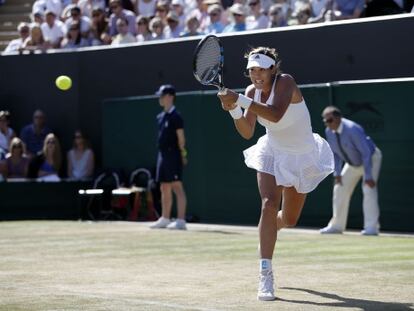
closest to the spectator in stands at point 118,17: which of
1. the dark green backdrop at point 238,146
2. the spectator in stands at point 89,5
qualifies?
the spectator in stands at point 89,5

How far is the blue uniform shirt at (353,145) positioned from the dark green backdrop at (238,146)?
1.88ft

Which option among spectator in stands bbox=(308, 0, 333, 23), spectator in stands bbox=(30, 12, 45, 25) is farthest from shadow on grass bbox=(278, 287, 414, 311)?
spectator in stands bbox=(30, 12, 45, 25)

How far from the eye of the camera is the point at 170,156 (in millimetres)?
15781

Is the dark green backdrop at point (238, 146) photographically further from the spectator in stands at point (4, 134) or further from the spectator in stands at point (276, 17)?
the spectator in stands at point (4, 134)

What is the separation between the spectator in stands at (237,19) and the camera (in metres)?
17.8

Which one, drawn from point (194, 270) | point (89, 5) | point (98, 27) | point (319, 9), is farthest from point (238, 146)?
point (194, 270)

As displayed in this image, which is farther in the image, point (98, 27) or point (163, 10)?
point (98, 27)

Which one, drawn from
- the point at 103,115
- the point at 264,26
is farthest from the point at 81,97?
the point at 264,26

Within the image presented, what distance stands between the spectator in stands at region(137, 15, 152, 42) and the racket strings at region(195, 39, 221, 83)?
1072 cm

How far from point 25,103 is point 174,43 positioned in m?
4.01

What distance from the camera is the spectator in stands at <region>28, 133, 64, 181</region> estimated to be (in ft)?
63.0

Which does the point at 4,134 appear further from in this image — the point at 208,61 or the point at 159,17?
the point at 208,61

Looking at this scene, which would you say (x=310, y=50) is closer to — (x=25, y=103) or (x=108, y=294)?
(x=25, y=103)

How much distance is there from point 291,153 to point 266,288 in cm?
118
